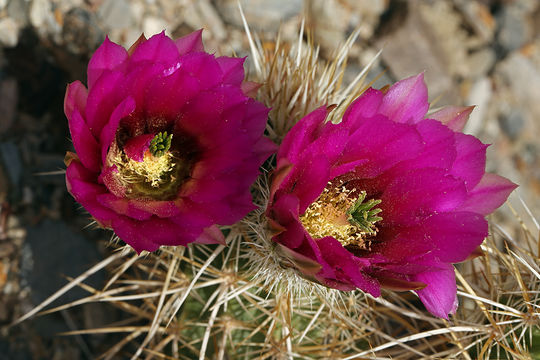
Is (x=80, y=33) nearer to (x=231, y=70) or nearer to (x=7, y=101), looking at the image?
(x=7, y=101)

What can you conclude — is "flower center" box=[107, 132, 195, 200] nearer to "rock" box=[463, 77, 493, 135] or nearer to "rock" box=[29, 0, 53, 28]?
"rock" box=[29, 0, 53, 28]

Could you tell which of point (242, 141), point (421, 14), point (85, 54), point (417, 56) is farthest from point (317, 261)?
point (421, 14)

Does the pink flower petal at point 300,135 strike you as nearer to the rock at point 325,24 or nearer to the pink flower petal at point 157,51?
the pink flower petal at point 157,51

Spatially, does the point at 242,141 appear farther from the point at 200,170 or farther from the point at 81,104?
the point at 81,104

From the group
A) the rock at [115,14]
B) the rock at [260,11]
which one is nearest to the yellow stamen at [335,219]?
the rock at [115,14]

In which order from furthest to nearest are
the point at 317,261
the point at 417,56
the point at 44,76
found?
the point at 417,56, the point at 44,76, the point at 317,261

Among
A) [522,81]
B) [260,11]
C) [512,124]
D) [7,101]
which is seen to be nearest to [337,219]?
[7,101]
